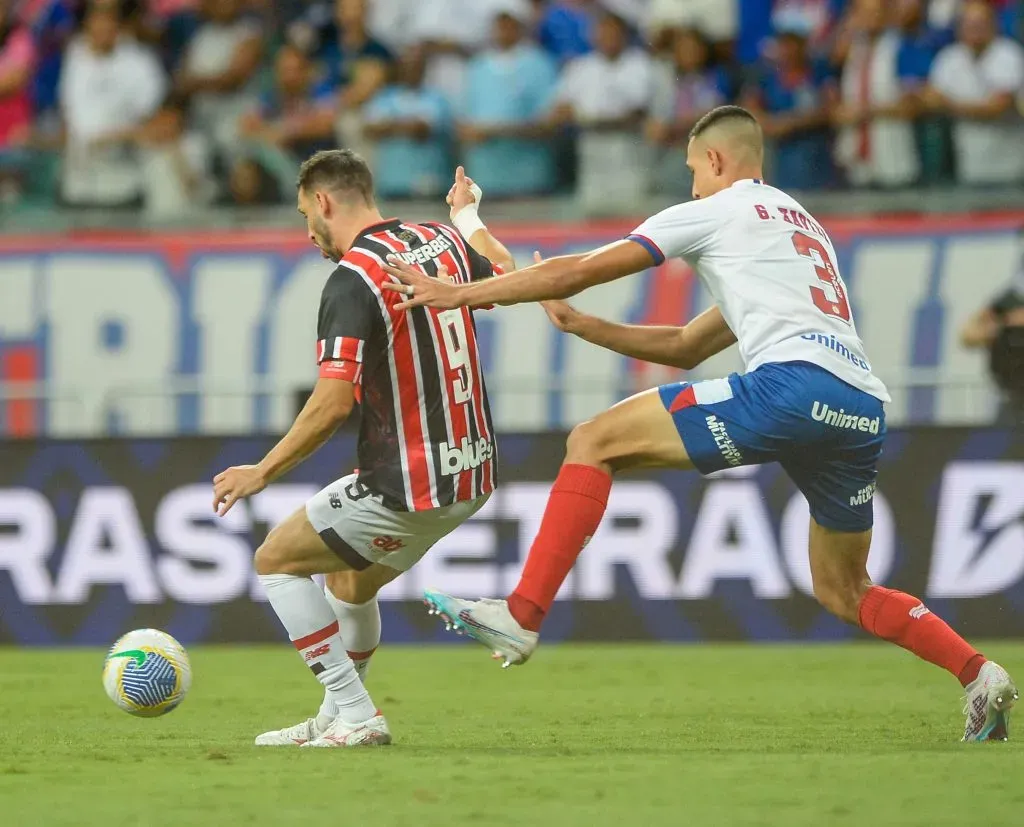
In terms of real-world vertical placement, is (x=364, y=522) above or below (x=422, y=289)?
below

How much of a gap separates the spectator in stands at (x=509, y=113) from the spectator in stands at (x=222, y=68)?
221 centimetres

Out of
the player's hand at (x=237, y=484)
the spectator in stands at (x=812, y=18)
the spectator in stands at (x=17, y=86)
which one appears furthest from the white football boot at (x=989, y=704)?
the spectator in stands at (x=17, y=86)

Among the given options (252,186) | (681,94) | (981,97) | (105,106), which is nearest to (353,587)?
(681,94)

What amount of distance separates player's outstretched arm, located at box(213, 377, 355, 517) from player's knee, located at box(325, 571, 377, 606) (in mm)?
919

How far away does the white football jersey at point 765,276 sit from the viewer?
6.81 m

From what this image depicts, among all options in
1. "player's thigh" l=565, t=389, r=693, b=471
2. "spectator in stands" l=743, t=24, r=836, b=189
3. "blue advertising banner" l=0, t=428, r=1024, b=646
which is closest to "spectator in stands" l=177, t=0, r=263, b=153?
"blue advertising banner" l=0, t=428, r=1024, b=646

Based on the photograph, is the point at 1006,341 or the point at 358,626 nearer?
the point at 358,626

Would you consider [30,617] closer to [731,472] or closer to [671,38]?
[731,472]

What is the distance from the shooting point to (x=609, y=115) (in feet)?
48.0

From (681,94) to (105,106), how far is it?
525 cm

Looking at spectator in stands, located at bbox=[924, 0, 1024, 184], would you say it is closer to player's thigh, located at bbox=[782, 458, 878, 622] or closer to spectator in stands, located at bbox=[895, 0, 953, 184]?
spectator in stands, located at bbox=[895, 0, 953, 184]

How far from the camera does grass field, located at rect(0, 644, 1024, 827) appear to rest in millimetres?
5348

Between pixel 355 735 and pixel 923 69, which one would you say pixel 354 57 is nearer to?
pixel 923 69

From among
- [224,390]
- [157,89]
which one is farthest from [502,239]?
[157,89]
